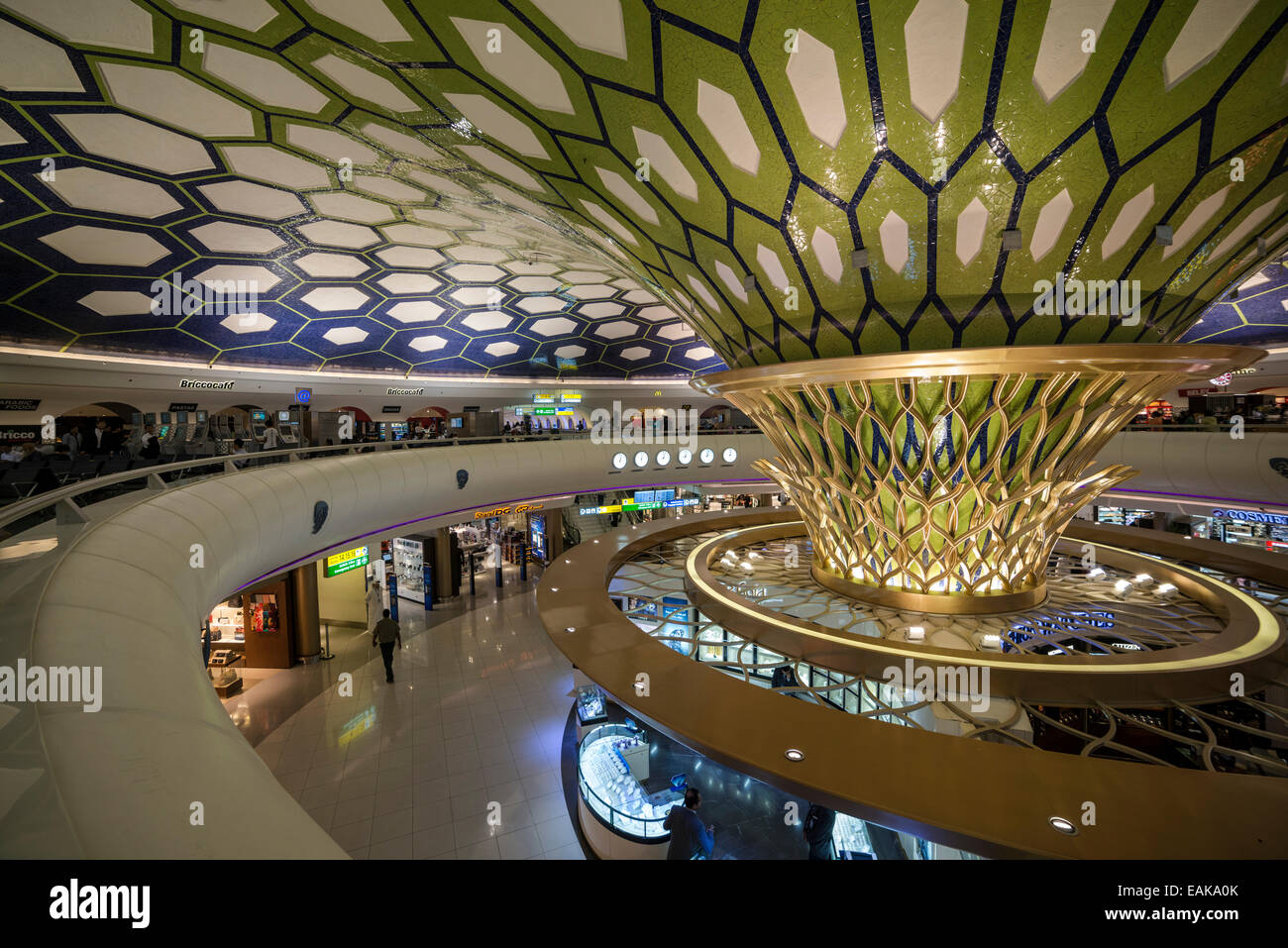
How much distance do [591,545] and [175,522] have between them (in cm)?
463

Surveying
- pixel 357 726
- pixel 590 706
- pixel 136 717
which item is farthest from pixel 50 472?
pixel 590 706

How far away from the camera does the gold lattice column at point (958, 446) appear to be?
4434 millimetres

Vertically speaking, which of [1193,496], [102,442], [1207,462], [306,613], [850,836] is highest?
[102,442]

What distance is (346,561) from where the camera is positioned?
11.5 m

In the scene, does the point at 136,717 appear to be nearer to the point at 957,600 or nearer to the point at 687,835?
the point at 687,835

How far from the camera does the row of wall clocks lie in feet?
57.6

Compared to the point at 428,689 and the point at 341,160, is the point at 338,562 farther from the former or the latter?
the point at 341,160

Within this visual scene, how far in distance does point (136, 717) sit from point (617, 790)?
5949 mm

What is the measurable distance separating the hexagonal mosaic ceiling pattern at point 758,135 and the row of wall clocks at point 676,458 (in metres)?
9.39

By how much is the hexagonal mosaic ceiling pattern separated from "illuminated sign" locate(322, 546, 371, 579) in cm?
709

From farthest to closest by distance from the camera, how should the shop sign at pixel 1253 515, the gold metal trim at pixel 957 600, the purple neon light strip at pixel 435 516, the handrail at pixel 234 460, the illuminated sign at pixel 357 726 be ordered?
the shop sign at pixel 1253 515 → the illuminated sign at pixel 357 726 → the purple neon light strip at pixel 435 516 → the gold metal trim at pixel 957 600 → the handrail at pixel 234 460

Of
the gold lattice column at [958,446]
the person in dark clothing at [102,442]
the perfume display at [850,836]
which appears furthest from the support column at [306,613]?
the perfume display at [850,836]

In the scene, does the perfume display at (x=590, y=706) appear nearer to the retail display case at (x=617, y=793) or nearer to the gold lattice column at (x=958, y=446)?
the retail display case at (x=617, y=793)
